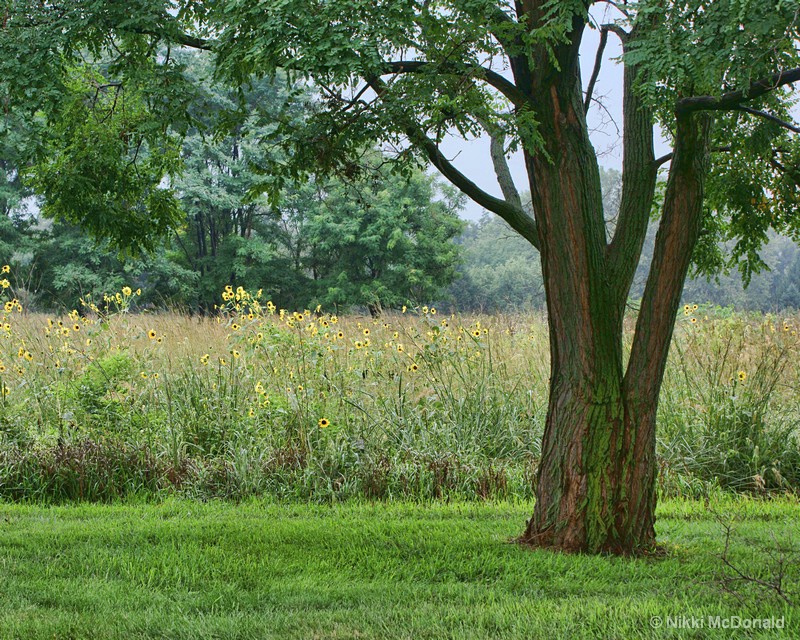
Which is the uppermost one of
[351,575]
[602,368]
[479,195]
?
[479,195]

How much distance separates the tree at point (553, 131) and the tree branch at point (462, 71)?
0.04 ft

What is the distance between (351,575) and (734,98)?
3.12 m

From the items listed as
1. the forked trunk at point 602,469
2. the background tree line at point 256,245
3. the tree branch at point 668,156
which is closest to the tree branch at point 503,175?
the tree branch at point 668,156

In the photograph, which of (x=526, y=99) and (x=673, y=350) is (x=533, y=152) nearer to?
(x=526, y=99)

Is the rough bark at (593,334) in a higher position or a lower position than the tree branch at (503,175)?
lower

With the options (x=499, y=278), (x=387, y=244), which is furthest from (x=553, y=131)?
(x=499, y=278)

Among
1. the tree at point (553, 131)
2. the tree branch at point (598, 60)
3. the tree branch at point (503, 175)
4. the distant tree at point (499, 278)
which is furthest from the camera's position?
the distant tree at point (499, 278)

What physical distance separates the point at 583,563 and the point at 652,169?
2308 mm

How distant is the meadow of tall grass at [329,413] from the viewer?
6.06 m

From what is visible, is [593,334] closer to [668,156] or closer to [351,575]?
[668,156]

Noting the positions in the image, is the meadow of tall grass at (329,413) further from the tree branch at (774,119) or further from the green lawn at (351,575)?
the tree branch at (774,119)

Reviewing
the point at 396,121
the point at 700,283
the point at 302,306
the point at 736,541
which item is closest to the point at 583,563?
the point at 736,541

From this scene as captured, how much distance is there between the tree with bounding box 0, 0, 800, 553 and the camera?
358cm

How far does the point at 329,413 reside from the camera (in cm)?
669
